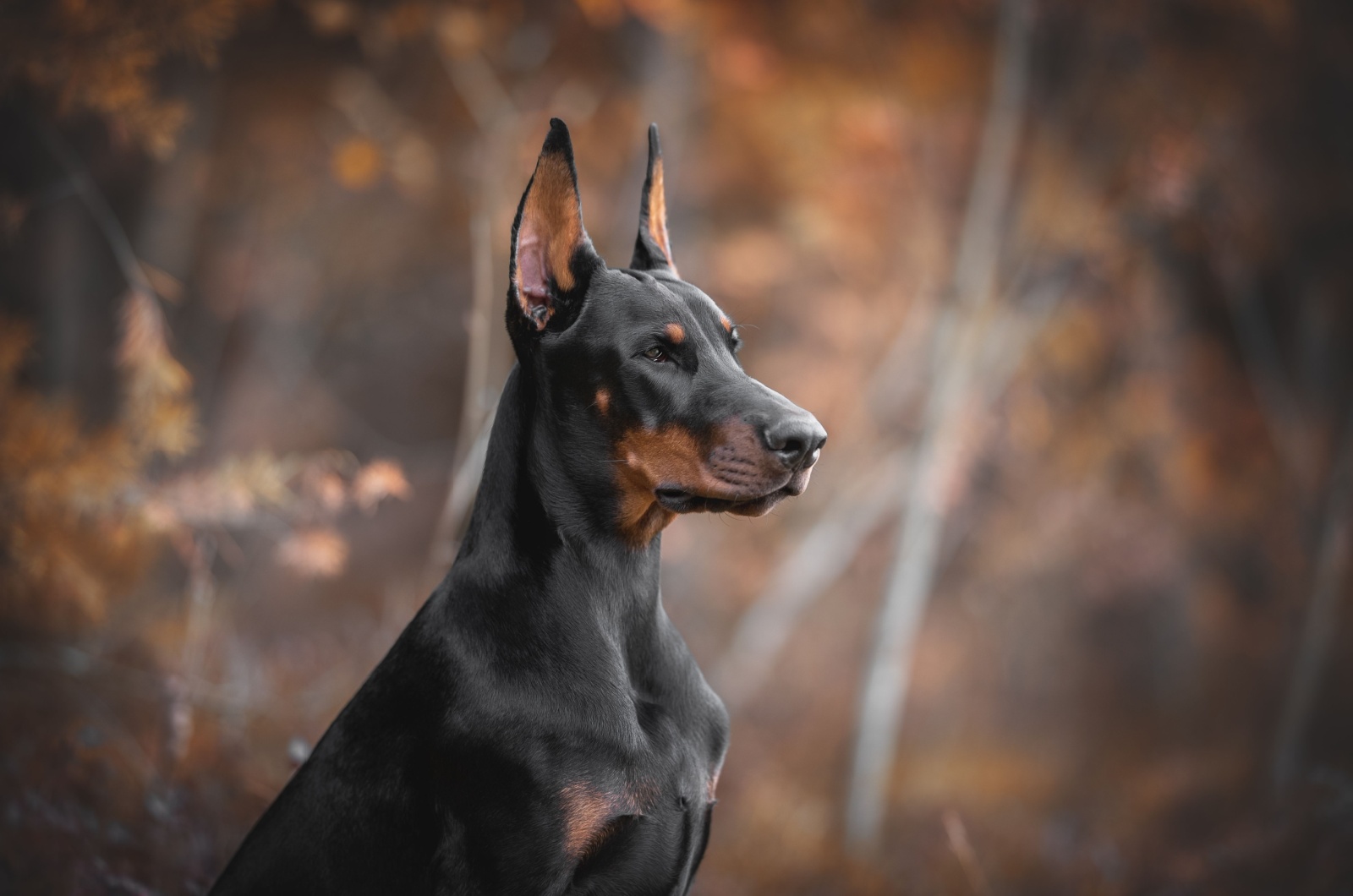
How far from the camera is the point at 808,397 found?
10.1 meters

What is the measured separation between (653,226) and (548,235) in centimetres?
48

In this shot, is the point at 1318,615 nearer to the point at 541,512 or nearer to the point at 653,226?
the point at 653,226

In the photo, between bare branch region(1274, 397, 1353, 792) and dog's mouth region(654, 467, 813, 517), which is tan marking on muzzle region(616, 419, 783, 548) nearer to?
dog's mouth region(654, 467, 813, 517)

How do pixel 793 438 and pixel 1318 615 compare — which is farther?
pixel 1318 615

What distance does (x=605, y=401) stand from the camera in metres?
2.41

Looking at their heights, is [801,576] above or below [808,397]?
below

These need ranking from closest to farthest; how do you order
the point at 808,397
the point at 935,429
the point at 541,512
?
the point at 541,512 → the point at 935,429 → the point at 808,397

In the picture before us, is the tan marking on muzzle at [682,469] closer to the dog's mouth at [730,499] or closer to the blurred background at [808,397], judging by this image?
the dog's mouth at [730,499]

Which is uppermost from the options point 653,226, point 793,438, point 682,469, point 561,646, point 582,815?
point 653,226

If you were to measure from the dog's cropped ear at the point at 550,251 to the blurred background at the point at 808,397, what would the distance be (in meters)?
1.66

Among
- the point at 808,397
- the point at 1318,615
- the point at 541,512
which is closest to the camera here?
the point at 541,512

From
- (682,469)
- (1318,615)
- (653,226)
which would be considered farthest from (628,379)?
(1318,615)

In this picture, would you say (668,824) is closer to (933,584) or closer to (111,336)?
(111,336)

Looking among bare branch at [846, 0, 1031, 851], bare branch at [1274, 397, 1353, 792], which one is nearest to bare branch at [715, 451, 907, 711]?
bare branch at [846, 0, 1031, 851]
